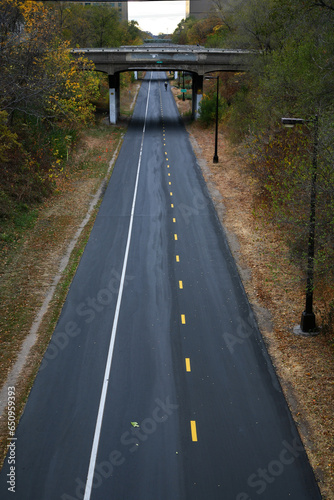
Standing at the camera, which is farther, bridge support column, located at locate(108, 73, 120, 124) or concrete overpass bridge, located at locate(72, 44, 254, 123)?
bridge support column, located at locate(108, 73, 120, 124)

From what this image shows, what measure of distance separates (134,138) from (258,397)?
39141mm

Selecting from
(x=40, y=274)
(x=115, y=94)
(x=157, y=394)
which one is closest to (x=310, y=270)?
(x=157, y=394)

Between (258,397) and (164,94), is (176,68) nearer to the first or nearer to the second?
(164,94)

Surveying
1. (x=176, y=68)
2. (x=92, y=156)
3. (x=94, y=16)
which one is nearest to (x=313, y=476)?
(x=92, y=156)

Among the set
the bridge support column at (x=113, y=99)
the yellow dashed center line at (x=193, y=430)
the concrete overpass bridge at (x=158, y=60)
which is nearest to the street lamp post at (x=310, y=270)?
the yellow dashed center line at (x=193, y=430)

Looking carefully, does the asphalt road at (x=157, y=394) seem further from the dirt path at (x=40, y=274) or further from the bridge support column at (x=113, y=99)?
the bridge support column at (x=113, y=99)

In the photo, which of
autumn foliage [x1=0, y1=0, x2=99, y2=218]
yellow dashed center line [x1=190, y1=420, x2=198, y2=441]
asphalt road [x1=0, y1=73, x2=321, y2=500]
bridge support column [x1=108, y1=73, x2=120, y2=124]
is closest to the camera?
asphalt road [x1=0, y1=73, x2=321, y2=500]

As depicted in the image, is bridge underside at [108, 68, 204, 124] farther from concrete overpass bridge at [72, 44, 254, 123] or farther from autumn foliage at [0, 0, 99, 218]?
autumn foliage at [0, 0, 99, 218]

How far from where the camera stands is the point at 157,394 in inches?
513

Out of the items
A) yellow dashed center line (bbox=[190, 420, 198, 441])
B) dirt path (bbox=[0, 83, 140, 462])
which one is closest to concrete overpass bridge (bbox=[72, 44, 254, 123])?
Result: dirt path (bbox=[0, 83, 140, 462])

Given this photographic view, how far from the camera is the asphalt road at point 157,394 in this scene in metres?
10.3

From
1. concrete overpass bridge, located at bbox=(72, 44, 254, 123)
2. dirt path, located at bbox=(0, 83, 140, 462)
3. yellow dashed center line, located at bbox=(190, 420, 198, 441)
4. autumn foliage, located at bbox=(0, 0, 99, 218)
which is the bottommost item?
yellow dashed center line, located at bbox=(190, 420, 198, 441)

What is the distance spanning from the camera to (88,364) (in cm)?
1432

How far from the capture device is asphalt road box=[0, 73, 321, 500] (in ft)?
33.8
